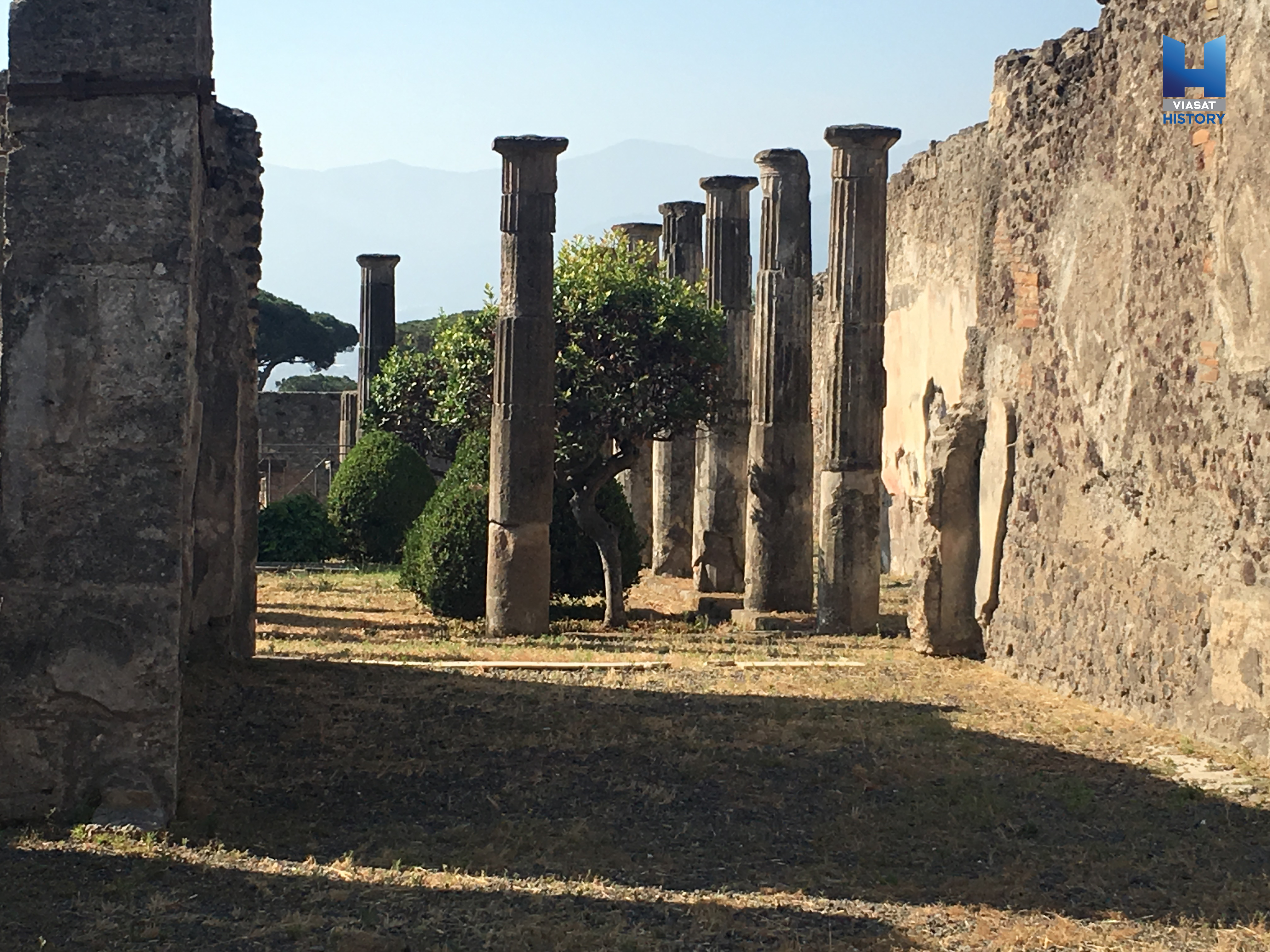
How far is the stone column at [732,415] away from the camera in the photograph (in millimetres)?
17688

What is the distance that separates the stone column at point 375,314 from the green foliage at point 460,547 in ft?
34.5

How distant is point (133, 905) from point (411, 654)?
19.3 ft

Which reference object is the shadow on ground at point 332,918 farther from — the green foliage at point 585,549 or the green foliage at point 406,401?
the green foliage at point 406,401

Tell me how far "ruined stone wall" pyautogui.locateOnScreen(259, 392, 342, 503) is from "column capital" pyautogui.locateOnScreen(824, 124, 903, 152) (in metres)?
19.4

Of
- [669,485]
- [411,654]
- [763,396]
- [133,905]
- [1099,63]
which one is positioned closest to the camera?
[133,905]

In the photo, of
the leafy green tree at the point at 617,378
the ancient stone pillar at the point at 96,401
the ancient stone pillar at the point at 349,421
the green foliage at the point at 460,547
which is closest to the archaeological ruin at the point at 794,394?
the ancient stone pillar at the point at 96,401

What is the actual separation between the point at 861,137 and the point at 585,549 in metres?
4.32

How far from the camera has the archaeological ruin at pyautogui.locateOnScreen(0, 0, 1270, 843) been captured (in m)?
6.34

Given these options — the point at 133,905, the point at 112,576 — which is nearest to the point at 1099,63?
the point at 112,576

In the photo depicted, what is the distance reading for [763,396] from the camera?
1554cm

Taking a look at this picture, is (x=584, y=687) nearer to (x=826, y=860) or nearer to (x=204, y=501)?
(x=204, y=501)

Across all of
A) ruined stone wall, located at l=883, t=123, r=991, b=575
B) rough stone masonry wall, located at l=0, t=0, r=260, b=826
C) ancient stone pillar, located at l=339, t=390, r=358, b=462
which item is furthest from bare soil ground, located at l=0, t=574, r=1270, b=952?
ancient stone pillar, located at l=339, t=390, r=358, b=462

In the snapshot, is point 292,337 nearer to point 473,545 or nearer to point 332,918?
point 473,545

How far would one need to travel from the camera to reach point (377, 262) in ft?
82.1
